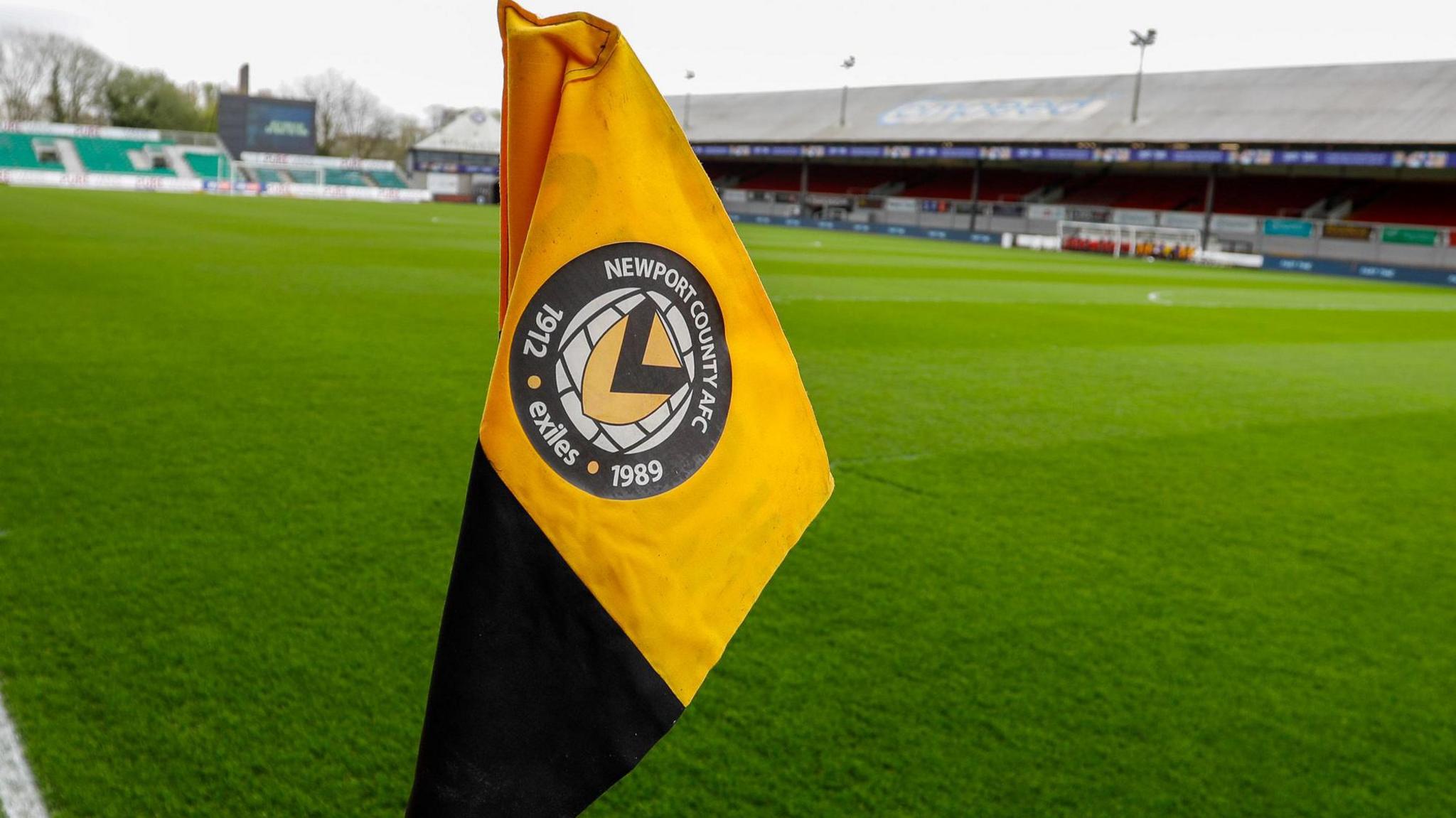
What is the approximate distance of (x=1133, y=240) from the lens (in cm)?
3116

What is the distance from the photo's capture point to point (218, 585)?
325 cm

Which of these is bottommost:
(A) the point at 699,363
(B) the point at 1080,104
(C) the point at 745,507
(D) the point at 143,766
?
(D) the point at 143,766

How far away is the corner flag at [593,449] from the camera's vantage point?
1126 mm

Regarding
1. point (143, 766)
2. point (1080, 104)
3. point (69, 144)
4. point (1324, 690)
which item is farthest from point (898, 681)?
point (69, 144)

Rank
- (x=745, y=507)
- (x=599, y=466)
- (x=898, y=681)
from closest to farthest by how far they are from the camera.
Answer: (x=599, y=466), (x=745, y=507), (x=898, y=681)

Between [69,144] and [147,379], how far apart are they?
51971 mm

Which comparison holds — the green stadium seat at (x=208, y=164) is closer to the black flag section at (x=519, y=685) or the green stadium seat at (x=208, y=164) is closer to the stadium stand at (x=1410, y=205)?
the stadium stand at (x=1410, y=205)

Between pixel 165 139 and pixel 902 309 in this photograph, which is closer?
pixel 902 309

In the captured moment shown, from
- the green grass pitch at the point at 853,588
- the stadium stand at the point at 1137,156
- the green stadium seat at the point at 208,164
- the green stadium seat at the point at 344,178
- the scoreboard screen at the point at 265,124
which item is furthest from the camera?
the scoreboard screen at the point at 265,124

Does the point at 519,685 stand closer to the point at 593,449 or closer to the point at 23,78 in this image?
the point at 593,449

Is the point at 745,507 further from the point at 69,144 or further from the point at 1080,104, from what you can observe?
the point at 69,144

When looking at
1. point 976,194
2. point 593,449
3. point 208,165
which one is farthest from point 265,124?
point 593,449

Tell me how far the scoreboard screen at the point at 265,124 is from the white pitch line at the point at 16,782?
6162 centimetres

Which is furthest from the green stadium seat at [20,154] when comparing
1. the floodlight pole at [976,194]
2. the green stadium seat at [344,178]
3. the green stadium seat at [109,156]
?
the floodlight pole at [976,194]
